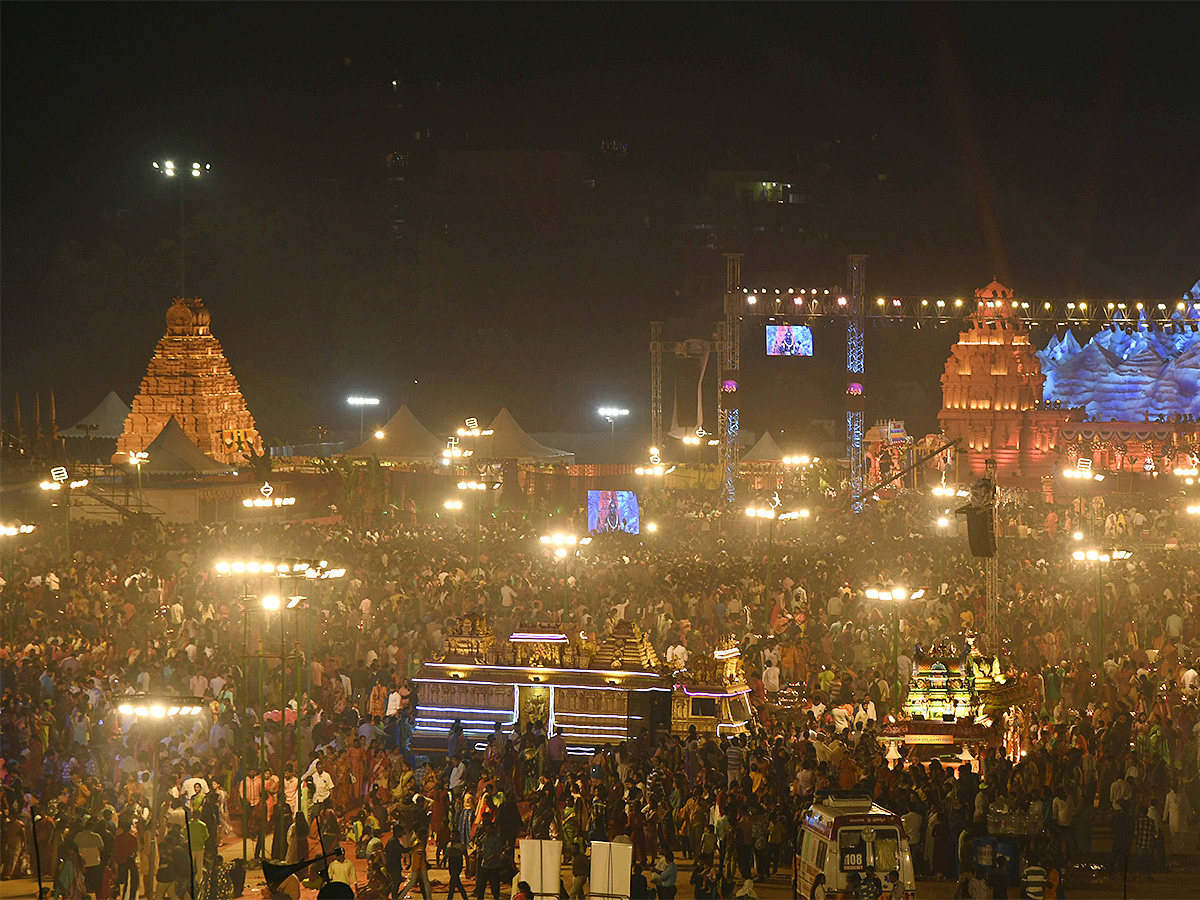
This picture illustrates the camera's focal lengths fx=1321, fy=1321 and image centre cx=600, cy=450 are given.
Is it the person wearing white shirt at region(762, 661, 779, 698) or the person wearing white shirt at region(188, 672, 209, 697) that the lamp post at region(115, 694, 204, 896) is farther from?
the person wearing white shirt at region(762, 661, 779, 698)

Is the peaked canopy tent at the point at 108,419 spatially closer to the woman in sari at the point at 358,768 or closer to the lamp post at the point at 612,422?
the lamp post at the point at 612,422

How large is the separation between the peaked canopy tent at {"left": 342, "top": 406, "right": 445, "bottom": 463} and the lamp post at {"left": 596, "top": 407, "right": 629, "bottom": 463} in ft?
38.7

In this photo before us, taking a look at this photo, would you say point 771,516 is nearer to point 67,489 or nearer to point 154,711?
point 154,711

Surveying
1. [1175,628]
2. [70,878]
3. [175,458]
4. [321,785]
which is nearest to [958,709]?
[1175,628]

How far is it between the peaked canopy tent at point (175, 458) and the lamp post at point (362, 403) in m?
20.4

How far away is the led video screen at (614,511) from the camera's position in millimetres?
32625

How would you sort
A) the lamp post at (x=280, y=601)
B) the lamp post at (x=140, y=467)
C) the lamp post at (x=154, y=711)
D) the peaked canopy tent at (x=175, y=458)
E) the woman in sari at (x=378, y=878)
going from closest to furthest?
the woman in sari at (x=378, y=878)
the lamp post at (x=154, y=711)
the lamp post at (x=280, y=601)
the lamp post at (x=140, y=467)
the peaked canopy tent at (x=175, y=458)

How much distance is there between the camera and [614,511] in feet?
108

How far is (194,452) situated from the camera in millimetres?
32812

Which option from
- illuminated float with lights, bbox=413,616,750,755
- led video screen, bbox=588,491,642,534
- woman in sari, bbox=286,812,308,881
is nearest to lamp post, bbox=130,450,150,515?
led video screen, bbox=588,491,642,534

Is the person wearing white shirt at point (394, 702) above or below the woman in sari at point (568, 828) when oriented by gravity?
above

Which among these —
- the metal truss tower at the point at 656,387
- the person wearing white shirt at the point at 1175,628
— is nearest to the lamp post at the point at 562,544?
the person wearing white shirt at the point at 1175,628

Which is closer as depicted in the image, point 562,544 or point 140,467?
point 562,544

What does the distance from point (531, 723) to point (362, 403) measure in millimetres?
42187
